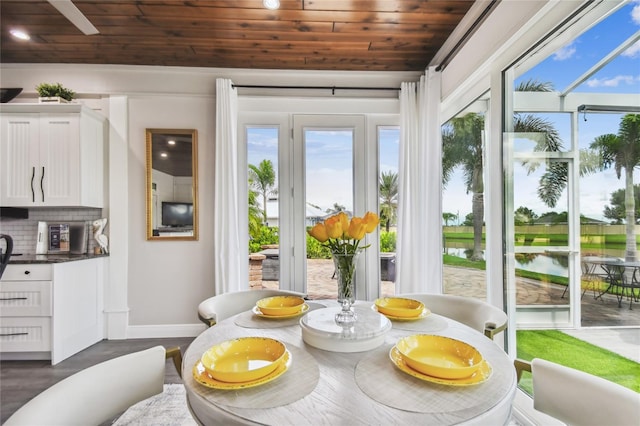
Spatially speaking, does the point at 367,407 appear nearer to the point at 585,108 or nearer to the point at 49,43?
the point at 585,108

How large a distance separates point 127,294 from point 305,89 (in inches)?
109

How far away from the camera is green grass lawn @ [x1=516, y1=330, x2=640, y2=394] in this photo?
130 centimetres

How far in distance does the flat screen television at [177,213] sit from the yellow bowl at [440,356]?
8.78 ft

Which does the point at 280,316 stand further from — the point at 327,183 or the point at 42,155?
the point at 42,155

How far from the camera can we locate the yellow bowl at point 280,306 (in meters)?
1.33

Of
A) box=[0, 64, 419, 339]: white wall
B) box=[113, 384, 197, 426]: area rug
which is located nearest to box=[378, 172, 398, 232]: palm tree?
box=[0, 64, 419, 339]: white wall

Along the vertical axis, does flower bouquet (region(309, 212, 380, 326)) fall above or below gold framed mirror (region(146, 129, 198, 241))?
below

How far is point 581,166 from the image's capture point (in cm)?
146

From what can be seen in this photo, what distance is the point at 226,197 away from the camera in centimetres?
291

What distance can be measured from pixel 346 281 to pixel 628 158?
4.17 feet

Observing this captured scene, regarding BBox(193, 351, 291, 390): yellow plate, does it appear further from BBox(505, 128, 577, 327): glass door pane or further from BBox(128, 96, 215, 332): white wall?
BBox(128, 96, 215, 332): white wall

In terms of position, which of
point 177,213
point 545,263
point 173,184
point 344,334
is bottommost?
point 344,334

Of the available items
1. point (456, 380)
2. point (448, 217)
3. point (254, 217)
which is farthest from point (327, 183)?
point (456, 380)

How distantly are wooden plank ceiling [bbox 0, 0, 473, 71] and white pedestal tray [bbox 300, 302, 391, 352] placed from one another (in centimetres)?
218
